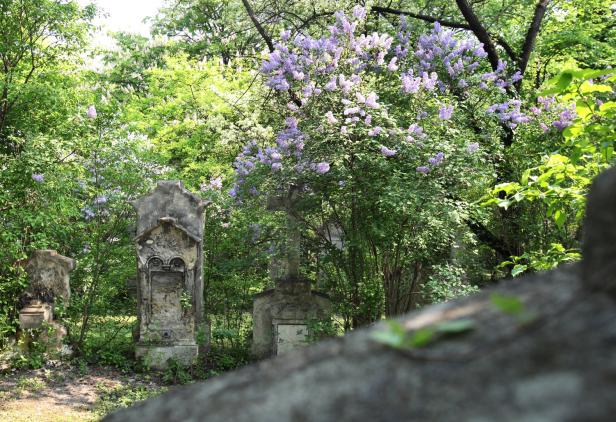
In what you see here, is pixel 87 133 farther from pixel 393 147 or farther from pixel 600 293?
pixel 600 293

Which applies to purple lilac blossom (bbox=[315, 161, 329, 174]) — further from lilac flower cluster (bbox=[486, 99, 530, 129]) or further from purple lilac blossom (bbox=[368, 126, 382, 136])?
lilac flower cluster (bbox=[486, 99, 530, 129])

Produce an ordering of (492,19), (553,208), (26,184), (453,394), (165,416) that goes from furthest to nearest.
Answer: (492,19), (26,184), (553,208), (165,416), (453,394)

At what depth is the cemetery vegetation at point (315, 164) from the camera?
8898 mm

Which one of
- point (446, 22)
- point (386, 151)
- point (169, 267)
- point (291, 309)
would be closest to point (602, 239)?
point (386, 151)

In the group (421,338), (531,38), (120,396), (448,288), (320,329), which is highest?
(531,38)

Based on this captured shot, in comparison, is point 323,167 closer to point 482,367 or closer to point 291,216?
point 291,216

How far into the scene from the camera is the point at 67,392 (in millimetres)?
9180

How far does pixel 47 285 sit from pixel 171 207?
237 cm

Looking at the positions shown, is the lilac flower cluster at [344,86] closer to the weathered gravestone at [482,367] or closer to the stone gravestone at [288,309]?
the stone gravestone at [288,309]

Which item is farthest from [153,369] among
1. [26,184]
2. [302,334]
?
[26,184]

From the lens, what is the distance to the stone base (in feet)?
34.6

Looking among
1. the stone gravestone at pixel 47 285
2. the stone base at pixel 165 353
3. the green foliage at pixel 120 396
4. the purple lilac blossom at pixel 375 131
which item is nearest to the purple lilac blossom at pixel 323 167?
the purple lilac blossom at pixel 375 131

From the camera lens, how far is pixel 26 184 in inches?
408

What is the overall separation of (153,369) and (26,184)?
3400mm
